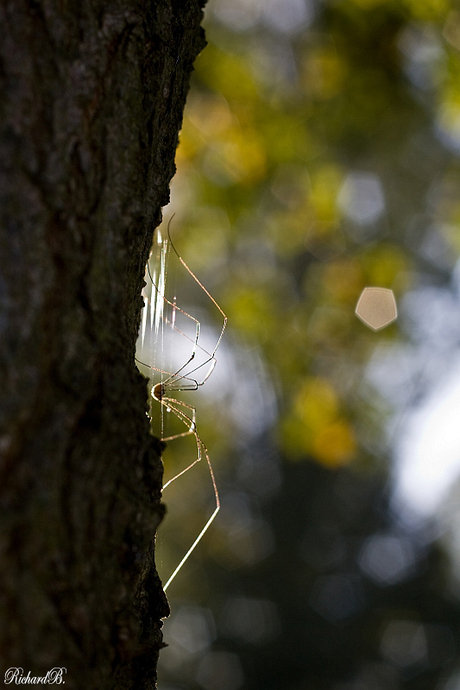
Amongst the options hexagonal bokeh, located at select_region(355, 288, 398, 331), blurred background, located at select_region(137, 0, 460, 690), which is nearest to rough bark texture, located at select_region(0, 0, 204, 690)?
blurred background, located at select_region(137, 0, 460, 690)

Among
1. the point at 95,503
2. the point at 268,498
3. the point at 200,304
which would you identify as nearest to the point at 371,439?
the point at 268,498

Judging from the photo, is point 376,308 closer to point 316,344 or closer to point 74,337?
point 316,344

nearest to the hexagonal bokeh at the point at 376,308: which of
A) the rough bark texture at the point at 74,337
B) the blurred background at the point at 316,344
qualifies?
the blurred background at the point at 316,344

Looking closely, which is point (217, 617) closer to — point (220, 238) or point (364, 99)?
point (220, 238)

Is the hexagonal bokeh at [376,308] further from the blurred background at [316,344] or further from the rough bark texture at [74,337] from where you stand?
the rough bark texture at [74,337]

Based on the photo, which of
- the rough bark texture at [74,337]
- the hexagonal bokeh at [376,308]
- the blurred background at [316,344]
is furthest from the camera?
the hexagonal bokeh at [376,308]

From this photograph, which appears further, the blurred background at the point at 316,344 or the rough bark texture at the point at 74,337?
the blurred background at the point at 316,344

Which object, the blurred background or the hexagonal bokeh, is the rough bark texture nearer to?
the blurred background

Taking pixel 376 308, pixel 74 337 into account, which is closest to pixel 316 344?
pixel 376 308
